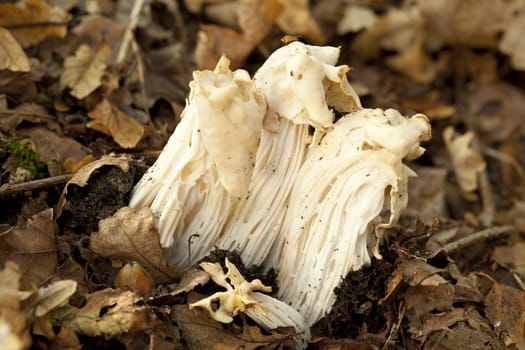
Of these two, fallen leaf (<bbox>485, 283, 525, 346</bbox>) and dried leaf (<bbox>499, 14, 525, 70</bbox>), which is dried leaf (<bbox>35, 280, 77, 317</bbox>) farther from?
dried leaf (<bbox>499, 14, 525, 70</bbox>)

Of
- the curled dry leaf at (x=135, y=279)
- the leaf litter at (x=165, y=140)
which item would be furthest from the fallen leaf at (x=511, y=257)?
the curled dry leaf at (x=135, y=279)

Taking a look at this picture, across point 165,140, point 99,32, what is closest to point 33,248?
point 165,140

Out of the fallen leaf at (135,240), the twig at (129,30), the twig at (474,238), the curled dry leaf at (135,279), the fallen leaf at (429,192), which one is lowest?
the fallen leaf at (429,192)

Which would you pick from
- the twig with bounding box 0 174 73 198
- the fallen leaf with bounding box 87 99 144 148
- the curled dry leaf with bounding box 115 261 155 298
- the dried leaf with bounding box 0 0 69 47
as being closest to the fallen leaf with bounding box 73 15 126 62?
the dried leaf with bounding box 0 0 69 47

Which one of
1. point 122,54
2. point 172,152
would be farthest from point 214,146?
point 122,54

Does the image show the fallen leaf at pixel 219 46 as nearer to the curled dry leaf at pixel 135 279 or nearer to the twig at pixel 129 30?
the twig at pixel 129 30

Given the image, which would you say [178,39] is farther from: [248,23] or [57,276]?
[57,276]
